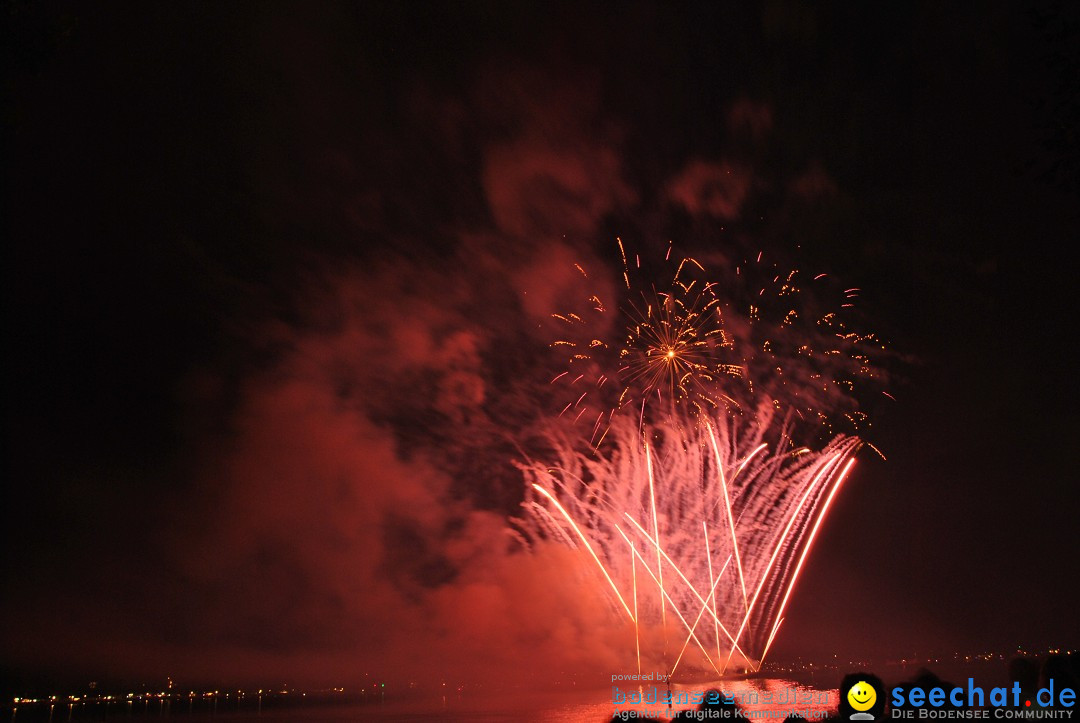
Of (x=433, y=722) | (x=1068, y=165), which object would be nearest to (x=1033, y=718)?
(x=1068, y=165)

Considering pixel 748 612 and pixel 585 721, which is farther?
pixel 585 721

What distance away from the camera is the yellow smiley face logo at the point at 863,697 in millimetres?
8500

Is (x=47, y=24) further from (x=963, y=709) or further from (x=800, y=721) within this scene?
(x=963, y=709)

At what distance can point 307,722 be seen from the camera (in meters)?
79.1

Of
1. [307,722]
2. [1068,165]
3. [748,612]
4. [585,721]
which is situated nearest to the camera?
[1068,165]

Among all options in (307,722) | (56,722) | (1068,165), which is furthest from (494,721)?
(56,722)

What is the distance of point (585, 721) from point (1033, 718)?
55.1 m

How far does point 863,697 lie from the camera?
8.49 metres

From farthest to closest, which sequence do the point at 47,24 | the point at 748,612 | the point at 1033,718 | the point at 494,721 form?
the point at 494,721 → the point at 748,612 → the point at 47,24 → the point at 1033,718

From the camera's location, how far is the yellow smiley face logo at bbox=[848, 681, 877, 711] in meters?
8.50

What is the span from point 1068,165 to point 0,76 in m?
13.7

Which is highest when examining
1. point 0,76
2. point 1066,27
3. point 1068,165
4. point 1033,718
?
point 0,76

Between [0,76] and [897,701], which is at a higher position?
[0,76]

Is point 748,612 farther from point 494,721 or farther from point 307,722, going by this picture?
point 307,722
